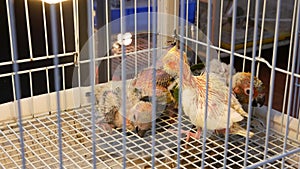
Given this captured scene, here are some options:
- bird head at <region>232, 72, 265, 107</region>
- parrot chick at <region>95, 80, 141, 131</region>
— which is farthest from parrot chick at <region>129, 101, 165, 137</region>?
bird head at <region>232, 72, 265, 107</region>

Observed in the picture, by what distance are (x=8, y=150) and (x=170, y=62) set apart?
0.33m

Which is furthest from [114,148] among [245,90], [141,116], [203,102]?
[245,90]

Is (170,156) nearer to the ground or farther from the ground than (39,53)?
nearer to the ground

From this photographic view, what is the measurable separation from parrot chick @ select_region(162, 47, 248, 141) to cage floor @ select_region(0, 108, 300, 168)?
5cm

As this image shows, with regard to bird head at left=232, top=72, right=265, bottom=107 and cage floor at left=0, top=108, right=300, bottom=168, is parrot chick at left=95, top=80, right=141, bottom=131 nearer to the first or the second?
cage floor at left=0, top=108, right=300, bottom=168

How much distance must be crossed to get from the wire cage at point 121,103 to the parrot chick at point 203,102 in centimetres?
4

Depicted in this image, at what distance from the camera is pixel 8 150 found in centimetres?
78

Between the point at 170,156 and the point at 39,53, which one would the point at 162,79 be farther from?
the point at 39,53

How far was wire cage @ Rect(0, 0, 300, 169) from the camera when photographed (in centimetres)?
64

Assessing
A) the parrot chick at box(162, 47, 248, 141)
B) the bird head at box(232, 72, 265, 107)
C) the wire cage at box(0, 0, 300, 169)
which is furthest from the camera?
the bird head at box(232, 72, 265, 107)

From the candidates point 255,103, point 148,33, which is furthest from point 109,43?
point 255,103

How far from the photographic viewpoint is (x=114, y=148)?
30.4 inches

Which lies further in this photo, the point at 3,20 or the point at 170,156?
the point at 3,20

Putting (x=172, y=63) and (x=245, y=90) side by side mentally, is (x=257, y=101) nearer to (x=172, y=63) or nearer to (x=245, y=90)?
(x=245, y=90)
